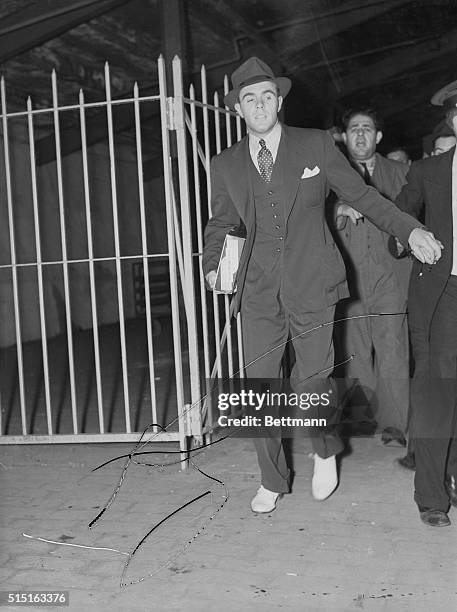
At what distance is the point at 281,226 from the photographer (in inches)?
134

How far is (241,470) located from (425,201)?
1730 mm

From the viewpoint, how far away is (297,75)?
13.0 metres

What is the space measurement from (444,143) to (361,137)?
1.85ft

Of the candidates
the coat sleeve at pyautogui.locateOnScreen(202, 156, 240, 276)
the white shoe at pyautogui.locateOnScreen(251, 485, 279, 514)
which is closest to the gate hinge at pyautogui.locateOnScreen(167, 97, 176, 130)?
the coat sleeve at pyautogui.locateOnScreen(202, 156, 240, 276)

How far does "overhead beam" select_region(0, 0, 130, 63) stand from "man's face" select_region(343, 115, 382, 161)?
3.60m

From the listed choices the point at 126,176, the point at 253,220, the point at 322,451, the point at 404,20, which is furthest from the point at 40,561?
the point at 126,176

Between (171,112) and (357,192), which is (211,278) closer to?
(357,192)

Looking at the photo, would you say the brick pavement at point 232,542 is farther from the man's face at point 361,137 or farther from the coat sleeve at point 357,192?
the man's face at point 361,137

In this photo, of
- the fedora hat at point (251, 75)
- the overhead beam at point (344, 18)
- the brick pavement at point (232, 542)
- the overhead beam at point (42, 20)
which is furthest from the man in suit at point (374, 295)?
the overhead beam at point (344, 18)

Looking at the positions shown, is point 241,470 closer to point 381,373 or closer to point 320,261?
point 381,373

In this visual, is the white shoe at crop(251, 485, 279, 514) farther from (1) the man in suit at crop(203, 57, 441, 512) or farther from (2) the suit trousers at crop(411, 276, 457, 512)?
(2) the suit trousers at crop(411, 276, 457, 512)

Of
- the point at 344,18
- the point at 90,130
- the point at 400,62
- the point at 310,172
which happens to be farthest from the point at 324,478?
the point at 400,62

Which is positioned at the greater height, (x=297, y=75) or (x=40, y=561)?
(x=297, y=75)

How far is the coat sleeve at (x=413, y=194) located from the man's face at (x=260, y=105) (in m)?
0.62
